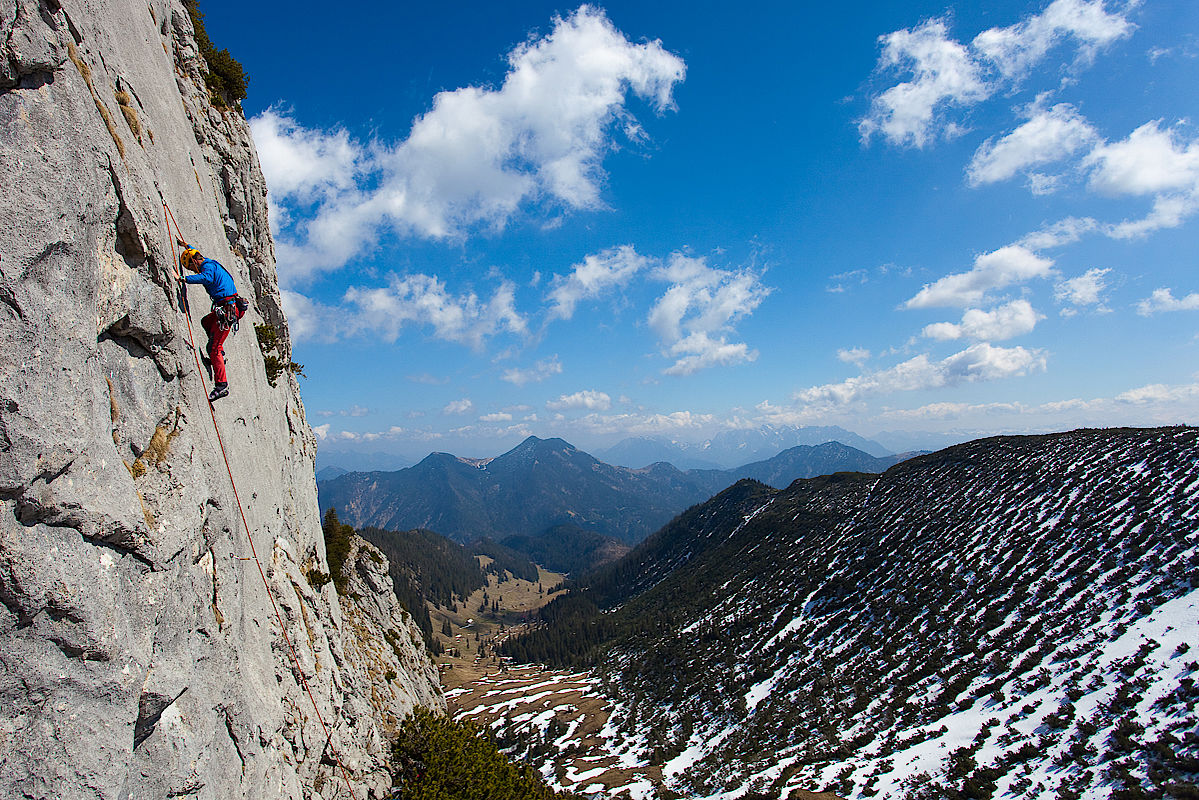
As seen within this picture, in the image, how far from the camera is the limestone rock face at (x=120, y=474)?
24.5ft

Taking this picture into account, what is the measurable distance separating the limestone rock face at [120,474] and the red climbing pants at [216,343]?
400mm

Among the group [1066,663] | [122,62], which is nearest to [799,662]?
[1066,663]

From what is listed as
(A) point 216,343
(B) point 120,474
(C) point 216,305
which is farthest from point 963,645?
(C) point 216,305

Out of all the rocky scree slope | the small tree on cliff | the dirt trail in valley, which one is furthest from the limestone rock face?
the rocky scree slope

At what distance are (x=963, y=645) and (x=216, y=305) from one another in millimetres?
60343

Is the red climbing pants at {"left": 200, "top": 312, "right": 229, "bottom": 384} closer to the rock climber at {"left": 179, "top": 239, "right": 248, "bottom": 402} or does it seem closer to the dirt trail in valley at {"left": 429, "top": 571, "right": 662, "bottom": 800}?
the rock climber at {"left": 179, "top": 239, "right": 248, "bottom": 402}

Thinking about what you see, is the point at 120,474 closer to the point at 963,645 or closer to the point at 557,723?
the point at 963,645

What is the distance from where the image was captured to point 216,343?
47.7 feet

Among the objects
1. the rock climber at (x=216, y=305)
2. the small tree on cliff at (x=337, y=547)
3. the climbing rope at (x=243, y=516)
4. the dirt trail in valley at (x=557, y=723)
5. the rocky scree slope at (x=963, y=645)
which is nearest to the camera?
the climbing rope at (x=243, y=516)

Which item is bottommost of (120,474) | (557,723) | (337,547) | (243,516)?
(557,723)

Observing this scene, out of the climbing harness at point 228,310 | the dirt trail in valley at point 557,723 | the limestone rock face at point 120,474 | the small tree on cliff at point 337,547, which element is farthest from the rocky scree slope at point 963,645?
the climbing harness at point 228,310

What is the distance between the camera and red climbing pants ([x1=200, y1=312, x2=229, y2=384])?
565 inches

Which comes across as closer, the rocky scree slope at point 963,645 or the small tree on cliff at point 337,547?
the rocky scree slope at point 963,645

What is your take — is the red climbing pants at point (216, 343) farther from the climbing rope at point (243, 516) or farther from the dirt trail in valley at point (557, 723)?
the dirt trail in valley at point (557, 723)
